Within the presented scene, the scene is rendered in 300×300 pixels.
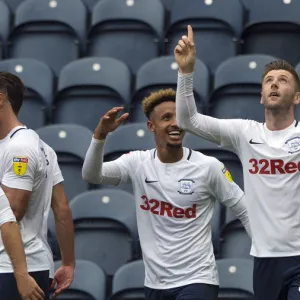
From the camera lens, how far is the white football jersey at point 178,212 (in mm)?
6289

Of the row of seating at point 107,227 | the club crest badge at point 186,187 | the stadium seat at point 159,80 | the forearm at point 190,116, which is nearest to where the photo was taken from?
the forearm at point 190,116

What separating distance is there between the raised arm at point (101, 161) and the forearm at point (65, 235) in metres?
0.29

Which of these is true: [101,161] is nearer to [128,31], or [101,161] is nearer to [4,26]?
[128,31]

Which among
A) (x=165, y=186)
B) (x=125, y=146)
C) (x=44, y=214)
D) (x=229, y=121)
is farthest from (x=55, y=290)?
(x=125, y=146)

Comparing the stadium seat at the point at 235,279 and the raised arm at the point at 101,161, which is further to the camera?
the stadium seat at the point at 235,279

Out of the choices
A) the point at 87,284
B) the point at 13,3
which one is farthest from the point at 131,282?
the point at 13,3

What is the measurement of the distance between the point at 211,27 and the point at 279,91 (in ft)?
12.1

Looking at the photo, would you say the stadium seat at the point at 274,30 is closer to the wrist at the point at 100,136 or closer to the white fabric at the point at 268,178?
the wrist at the point at 100,136

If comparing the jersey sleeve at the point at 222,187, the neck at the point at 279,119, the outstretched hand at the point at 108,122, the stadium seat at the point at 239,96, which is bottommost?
the jersey sleeve at the point at 222,187

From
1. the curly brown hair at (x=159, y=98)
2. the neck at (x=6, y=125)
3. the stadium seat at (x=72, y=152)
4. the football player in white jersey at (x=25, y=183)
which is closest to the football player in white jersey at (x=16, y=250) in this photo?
the football player in white jersey at (x=25, y=183)

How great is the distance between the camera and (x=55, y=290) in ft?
20.2

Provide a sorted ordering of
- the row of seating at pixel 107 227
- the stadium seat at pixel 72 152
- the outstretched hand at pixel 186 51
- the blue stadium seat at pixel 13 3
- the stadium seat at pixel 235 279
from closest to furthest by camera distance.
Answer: the outstretched hand at pixel 186 51 → the stadium seat at pixel 235 279 → the row of seating at pixel 107 227 → the stadium seat at pixel 72 152 → the blue stadium seat at pixel 13 3

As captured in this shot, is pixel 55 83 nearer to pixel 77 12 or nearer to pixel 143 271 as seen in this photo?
pixel 77 12

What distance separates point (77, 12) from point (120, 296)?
11.9ft
